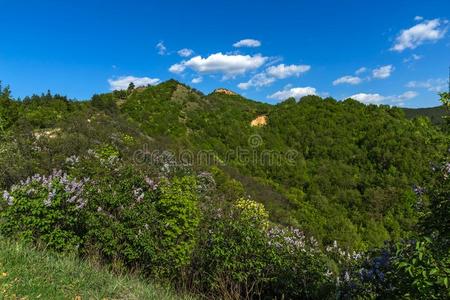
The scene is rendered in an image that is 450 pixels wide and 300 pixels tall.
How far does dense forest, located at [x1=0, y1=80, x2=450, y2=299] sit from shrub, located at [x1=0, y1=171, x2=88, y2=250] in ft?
0.07

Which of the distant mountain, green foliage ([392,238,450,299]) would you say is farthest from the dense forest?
the distant mountain

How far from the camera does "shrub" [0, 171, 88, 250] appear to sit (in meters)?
6.26

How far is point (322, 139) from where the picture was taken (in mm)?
39281

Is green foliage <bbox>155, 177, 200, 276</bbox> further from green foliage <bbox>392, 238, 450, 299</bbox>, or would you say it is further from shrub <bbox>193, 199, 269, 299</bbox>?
green foliage <bbox>392, 238, 450, 299</bbox>

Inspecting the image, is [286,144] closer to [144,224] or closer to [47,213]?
[144,224]

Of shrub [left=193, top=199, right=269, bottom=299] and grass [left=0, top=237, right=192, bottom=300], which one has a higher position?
grass [left=0, top=237, right=192, bottom=300]

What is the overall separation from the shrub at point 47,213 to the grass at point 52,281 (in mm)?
1704

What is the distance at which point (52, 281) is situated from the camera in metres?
3.92

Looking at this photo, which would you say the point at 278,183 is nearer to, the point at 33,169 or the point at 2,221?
the point at 33,169

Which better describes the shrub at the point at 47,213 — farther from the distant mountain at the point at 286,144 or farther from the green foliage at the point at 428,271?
the distant mountain at the point at 286,144

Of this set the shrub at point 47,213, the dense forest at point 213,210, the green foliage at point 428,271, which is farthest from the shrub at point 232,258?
the green foliage at point 428,271

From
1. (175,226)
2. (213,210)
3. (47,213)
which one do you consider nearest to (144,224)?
(175,226)

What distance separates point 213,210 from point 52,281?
197 inches

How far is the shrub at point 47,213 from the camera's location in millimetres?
6262
